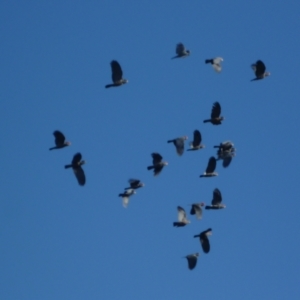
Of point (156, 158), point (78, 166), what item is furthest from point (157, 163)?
point (78, 166)

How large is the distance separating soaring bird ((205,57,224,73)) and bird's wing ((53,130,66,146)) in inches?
400

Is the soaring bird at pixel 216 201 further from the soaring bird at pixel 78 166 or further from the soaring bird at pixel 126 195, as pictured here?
the soaring bird at pixel 78 166

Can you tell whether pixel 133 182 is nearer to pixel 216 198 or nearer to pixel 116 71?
pixel 216 198

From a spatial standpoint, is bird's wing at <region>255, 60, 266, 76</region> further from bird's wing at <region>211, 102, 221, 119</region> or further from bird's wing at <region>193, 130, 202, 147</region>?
bird's wing at <region>193, 130, 202, 147</region>

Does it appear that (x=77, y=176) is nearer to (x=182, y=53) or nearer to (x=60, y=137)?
(x=60, y=137)

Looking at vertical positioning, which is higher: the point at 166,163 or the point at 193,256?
the point at 166,163

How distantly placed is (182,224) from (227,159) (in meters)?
4.83

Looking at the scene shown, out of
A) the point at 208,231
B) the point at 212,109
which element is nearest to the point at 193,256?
the point at 208,231

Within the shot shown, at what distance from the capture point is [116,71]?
89.6 metres

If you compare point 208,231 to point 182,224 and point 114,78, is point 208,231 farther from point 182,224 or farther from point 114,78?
point 114,78

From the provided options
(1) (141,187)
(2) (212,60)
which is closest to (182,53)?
(2) (212,60)

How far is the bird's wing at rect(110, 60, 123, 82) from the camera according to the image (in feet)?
293

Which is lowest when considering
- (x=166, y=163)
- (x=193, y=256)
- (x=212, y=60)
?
(x=193, y=256)

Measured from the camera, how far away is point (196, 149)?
92.9m
